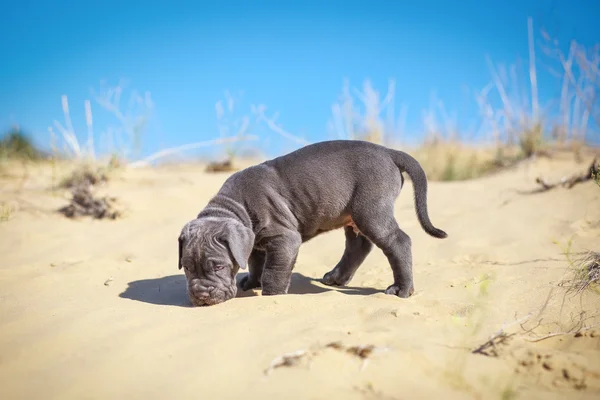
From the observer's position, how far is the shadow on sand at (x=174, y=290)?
4729mm

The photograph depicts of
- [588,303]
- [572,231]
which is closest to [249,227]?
[588,303]

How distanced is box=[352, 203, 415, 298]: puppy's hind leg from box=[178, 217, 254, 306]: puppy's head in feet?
3.76

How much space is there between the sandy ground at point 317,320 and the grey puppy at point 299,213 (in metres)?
0.34

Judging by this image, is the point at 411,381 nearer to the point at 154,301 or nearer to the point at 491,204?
the point at 154,301

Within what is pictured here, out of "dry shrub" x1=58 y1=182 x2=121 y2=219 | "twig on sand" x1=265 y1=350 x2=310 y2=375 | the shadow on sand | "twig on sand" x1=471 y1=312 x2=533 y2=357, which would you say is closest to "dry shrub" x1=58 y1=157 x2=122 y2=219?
"dry shrub" x1=58 y1=182 x2=121 y2=219

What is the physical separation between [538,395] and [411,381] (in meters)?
0.64

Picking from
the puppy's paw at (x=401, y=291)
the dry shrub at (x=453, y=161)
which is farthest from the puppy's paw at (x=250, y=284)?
the dry shrub at (x=453, y=161)

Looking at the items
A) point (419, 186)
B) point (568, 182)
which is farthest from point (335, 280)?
point (568, 182)

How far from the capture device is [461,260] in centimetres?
572

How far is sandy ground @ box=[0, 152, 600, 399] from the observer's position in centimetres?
269

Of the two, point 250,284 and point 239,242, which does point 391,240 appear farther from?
point 250,284

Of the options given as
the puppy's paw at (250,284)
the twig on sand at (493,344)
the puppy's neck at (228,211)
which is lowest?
the puppy's paw at (250,284)

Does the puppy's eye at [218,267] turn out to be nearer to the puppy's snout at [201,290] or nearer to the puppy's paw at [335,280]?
the puppy's snout at [201,290]

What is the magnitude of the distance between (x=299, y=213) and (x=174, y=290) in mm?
1508
